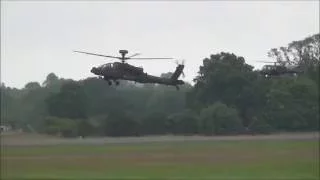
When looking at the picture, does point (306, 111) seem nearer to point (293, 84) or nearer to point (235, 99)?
point (235, 99)

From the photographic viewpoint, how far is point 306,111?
1363 cm

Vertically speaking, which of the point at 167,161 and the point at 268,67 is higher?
the point at 268,67

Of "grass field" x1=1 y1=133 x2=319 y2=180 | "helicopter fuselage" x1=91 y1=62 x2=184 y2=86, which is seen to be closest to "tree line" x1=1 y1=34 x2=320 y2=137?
"helicopter fuselage" x1=91 y1=62 x2=184 y2=86

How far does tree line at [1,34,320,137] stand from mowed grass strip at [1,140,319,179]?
13105mm

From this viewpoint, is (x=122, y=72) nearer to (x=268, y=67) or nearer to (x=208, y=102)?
(x=268, y=67)

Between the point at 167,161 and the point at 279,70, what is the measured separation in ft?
133

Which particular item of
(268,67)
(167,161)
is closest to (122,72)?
(268,67)

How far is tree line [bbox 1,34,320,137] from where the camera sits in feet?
22.5

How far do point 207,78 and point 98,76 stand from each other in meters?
1.19

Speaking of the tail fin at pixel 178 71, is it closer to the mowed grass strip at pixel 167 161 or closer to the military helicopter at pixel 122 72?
the military helicopter at pixel 122 72

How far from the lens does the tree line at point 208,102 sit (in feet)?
22.5

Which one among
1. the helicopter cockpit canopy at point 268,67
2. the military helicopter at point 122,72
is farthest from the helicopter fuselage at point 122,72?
the helicopter cockpit canopy at point 268,67

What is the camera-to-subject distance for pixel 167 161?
4597cm

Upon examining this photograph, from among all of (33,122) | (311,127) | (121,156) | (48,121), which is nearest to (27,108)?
(33,122)
